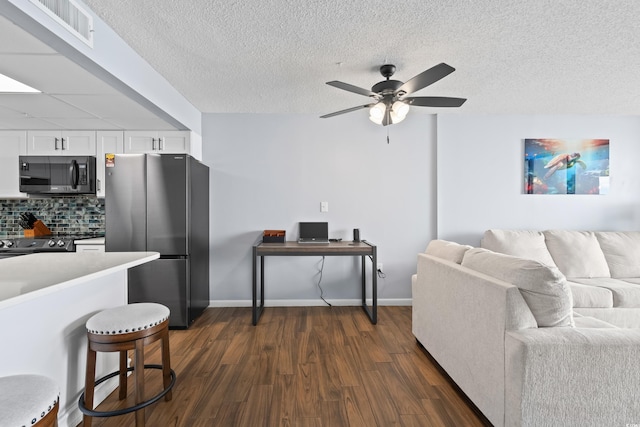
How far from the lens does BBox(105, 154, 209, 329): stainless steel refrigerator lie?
2.63 metres

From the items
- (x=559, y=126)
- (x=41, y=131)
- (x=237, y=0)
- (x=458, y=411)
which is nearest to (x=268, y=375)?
(x=458, y=411)

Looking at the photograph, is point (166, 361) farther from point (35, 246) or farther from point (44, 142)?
point (44, 142)

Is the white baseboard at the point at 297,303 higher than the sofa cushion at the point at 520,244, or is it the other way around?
the sofa cushion at the point at 520,244

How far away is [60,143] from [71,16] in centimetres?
213

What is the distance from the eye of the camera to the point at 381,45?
6.54 feet

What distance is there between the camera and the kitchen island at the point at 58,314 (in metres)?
1.11

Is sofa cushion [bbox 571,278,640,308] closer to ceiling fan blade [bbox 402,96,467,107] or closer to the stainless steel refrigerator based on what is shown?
ceiling fan blade [bbox 402,96,467,107]

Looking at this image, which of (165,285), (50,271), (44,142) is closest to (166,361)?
(50,271)

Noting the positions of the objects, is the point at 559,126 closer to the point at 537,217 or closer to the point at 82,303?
the point at 537,217

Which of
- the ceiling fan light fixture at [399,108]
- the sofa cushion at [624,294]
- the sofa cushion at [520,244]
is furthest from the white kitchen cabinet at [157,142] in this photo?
the sofa cushion at [624,294]

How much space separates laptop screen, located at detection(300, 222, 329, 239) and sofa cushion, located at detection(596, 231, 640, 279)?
3.01 metres

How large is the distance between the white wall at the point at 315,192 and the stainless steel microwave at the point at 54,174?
1.25 m

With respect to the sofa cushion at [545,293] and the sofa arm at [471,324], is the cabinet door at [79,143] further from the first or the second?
the sofa cushion at [545,293]

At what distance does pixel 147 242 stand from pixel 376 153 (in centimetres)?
270
